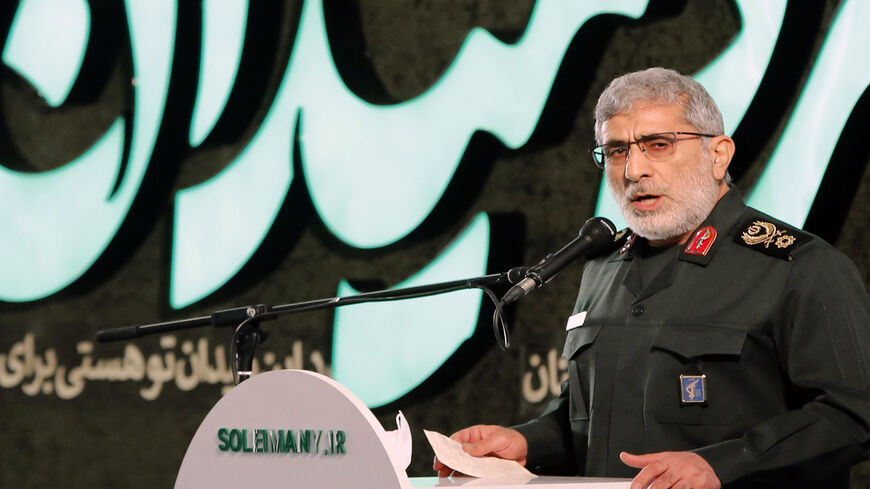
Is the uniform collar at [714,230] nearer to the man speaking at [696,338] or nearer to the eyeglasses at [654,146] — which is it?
the man speaking at [696,338]

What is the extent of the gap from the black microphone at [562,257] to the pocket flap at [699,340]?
0.66 feet

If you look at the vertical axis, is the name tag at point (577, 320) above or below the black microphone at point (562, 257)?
below

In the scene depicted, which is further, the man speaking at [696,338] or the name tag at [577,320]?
the name tag at [577,320]

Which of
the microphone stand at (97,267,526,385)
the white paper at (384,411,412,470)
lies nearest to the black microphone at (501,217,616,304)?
the microphone stand at (97,267,526,385)

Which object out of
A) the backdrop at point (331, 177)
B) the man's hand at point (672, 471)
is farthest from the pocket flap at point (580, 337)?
the backdrop at point (331, 177)

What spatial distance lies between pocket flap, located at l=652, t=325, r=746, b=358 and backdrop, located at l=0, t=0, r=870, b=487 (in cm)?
133

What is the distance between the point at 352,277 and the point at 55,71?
4.26 ft

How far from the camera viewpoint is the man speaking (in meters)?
1.68

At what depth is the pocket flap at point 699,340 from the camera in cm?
182

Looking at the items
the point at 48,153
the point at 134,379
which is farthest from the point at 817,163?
the point at 48,153

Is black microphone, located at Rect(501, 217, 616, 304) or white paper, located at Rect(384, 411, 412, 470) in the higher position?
black microphone, located at Rect(501, 217, 616, 304)

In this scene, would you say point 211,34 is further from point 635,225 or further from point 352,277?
point 635,225

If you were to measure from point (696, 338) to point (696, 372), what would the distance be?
0.06m

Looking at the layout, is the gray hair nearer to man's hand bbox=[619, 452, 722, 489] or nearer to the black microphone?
the black microphone
